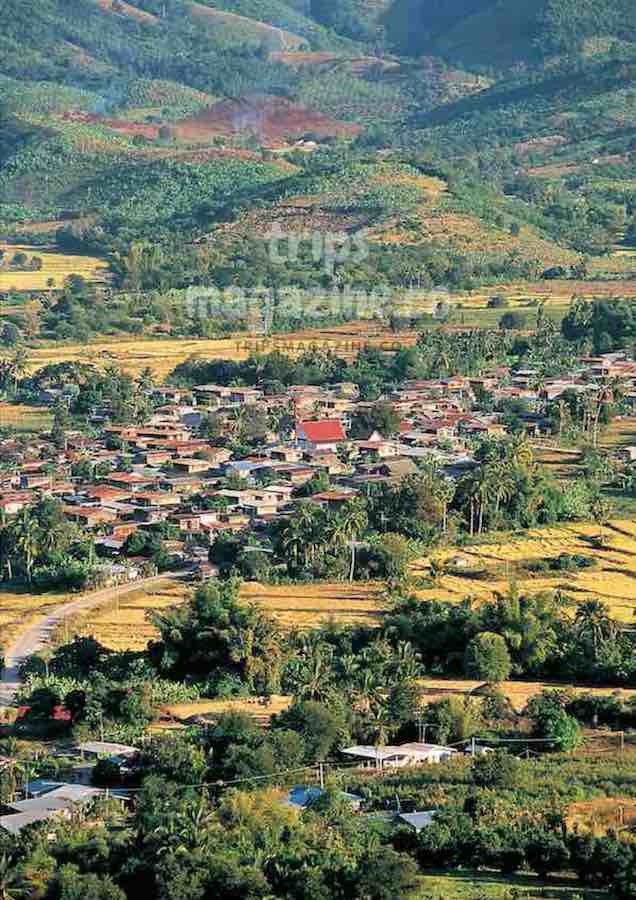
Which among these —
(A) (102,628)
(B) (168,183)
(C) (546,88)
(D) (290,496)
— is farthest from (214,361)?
(C) (546,88)

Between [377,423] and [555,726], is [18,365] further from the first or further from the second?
[555,726]

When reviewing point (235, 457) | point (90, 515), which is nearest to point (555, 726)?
point (90, 515)

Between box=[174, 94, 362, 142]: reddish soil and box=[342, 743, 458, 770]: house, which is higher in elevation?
box=[174, 94, 362, 142]: reddish soil

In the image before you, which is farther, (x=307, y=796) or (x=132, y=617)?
(x=132, y=617)

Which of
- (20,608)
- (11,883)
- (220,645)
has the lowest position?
(11,883)

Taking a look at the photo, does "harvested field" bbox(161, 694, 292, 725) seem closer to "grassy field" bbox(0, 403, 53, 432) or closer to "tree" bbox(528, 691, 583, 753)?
"tree" bbox(528, 691, 583, 753)

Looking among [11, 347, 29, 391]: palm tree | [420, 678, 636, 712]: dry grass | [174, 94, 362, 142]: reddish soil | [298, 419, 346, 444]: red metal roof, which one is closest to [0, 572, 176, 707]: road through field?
[420, 678, 636, 712]: dry grass

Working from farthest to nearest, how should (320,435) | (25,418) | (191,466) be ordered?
(25,418), (320,435), (191,466)
